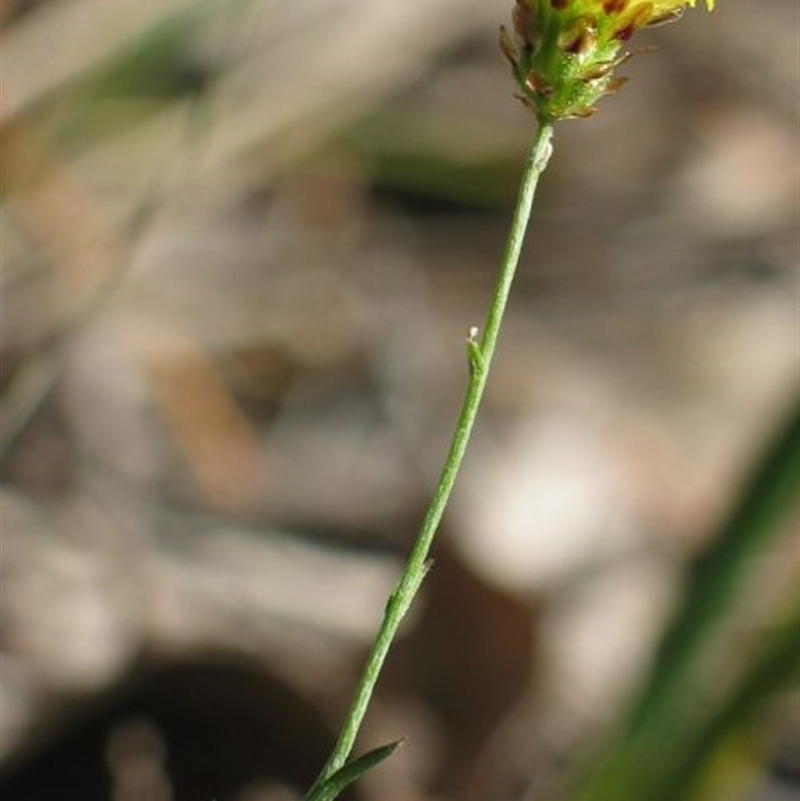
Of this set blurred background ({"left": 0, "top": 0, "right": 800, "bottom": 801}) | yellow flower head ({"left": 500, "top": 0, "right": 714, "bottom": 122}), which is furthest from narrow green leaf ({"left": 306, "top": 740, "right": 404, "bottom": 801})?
blurred background ({"left": 0, "top": 0, "right": 800, "bottom": 801})

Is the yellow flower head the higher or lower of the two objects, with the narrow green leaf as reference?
higher

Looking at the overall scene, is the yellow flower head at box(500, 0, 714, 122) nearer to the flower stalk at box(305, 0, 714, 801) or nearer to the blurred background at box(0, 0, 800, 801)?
the flower stalk at box(305, 0, 714, 801)

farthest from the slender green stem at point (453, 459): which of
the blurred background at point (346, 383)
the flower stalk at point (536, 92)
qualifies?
the blurred background at point (346, 383)

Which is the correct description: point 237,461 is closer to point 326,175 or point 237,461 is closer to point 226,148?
point 226,148

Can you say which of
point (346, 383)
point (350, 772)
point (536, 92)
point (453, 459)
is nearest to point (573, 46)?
point (536, 92)

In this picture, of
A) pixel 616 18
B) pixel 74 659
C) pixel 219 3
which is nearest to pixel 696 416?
pixel 219 3

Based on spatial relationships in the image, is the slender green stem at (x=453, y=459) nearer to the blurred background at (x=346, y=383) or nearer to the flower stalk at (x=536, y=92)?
the flower stalk at (x=536, y=92)
